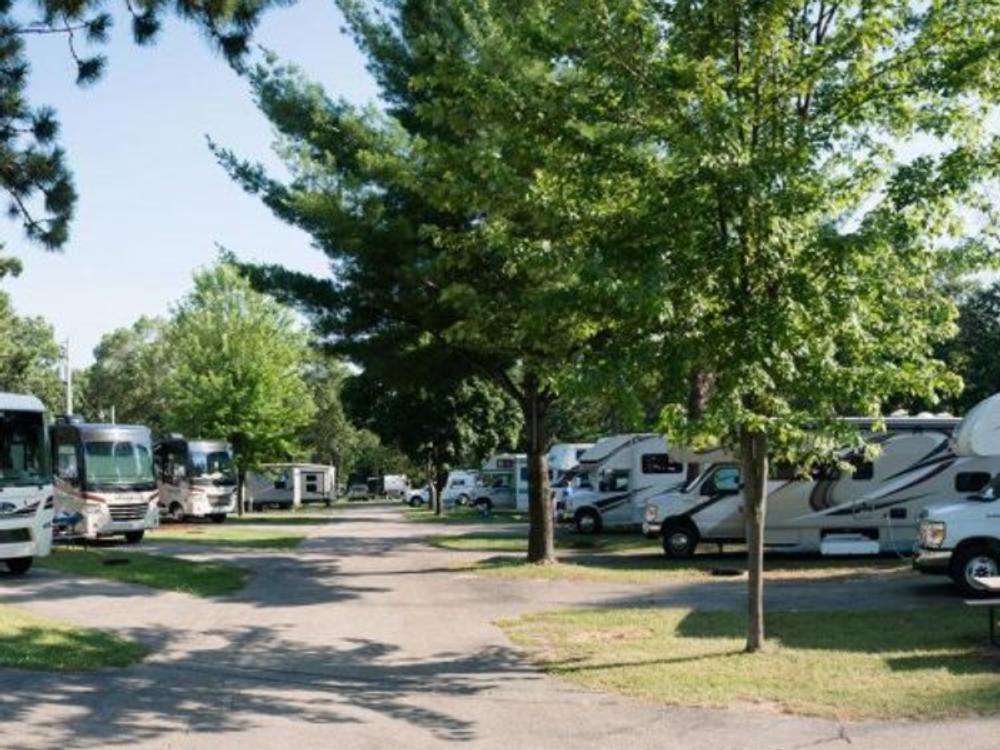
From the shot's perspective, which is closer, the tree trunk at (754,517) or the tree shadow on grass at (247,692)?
the tree shadow on grass at (247,692)

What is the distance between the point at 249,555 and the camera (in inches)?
917

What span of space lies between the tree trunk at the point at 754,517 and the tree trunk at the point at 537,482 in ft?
31.3

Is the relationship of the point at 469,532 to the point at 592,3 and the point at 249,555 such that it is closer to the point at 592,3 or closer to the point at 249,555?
the point at 249,555

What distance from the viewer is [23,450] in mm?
17484

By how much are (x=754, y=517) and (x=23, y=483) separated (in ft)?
39.0

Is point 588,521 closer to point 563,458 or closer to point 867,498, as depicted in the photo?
point 867,498

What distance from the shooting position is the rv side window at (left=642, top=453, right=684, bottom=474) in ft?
102

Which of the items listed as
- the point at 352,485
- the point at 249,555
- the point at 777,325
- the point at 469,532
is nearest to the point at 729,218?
the point at 777,325

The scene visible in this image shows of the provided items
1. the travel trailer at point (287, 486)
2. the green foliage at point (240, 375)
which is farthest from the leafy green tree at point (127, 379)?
the green foliage at point (240, 375)

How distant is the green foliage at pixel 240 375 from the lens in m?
45.1

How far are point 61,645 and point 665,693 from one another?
6249 mm

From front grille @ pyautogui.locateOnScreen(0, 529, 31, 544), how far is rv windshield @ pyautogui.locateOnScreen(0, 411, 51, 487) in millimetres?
722

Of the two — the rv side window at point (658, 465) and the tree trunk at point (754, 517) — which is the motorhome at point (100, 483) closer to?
the rv side window at point (658, 465)

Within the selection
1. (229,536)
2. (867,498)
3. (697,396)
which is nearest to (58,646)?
(697,396)
